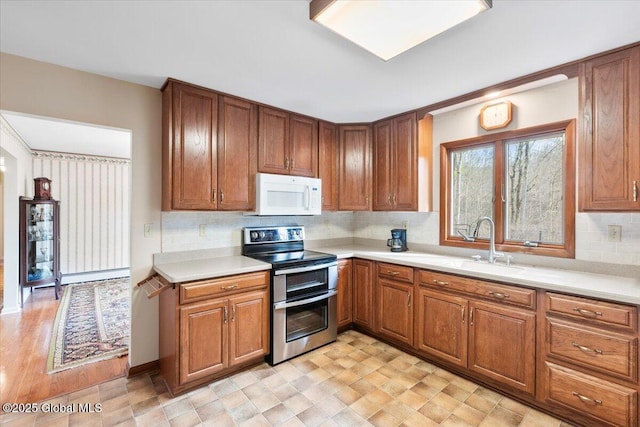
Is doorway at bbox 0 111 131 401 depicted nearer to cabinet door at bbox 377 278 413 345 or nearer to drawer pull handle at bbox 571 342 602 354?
cabinet door at bbox 377 278 413 345

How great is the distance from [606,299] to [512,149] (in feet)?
4.83

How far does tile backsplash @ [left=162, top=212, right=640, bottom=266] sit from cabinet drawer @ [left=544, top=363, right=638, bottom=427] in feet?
2.88

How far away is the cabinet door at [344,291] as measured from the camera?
10.3ft

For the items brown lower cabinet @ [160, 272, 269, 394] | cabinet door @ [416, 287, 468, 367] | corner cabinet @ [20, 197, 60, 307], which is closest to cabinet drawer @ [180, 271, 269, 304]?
brown lower cabinet @ [160, 272, 269, 394]

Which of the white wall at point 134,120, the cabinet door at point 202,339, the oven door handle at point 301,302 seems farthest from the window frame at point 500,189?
the white wall at point 134,120

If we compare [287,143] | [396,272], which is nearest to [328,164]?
[287,143]

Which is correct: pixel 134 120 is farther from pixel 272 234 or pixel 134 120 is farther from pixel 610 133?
pixel 610 133

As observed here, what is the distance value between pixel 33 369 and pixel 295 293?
2.30 m

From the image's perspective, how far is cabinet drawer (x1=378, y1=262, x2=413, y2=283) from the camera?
2.72m

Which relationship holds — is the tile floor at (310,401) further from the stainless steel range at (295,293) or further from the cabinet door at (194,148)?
the cabinet door at (194,148)

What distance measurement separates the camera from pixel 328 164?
11.3ft

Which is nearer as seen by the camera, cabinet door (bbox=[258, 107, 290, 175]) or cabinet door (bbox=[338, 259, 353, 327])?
cabinet door (bbox=[258, 107, 290, 175])

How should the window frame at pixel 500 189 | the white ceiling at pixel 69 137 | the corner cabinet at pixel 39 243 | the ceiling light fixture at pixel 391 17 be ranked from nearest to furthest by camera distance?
the ceiling light fixture at pixel 391 17 < the window frame at pixel 500 189 < the white ceiling at pixel 69 137 < the corner cabinet at pixel 39 243

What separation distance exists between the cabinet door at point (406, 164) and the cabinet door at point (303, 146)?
0.90 m
